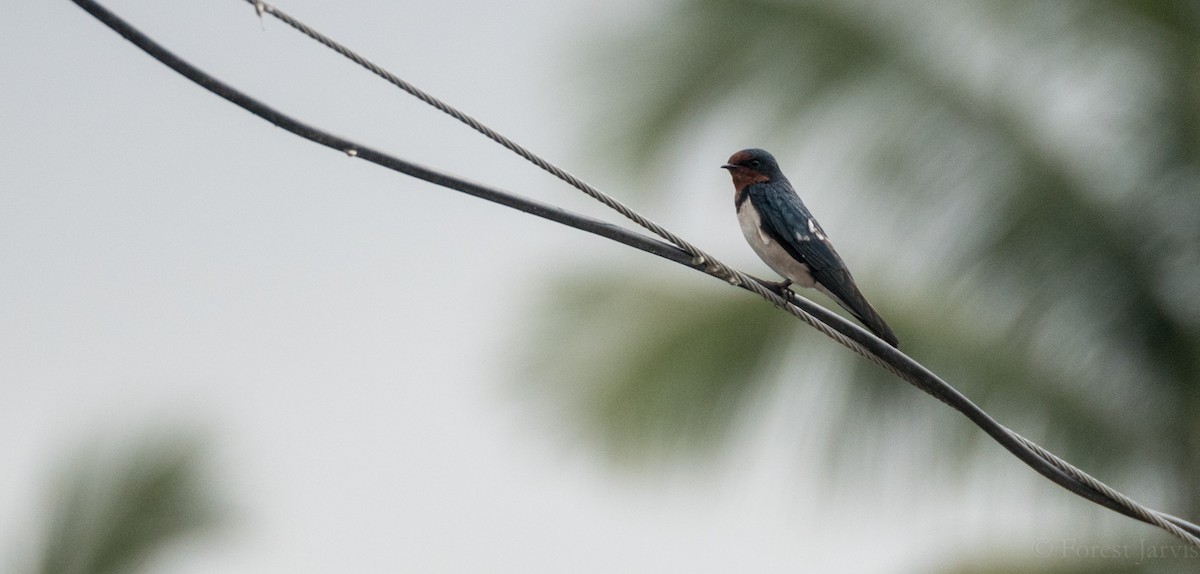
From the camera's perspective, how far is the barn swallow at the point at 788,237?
3.22 meters

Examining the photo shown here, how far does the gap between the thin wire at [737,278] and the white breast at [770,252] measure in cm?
35

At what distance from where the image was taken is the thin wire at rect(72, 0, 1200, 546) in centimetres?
212

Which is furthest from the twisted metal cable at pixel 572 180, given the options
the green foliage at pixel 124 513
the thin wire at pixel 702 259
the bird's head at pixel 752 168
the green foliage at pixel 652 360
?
the green foliage at pixel 124 513

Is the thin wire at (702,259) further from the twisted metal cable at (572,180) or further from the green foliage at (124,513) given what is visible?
the green foliage at (124,513)

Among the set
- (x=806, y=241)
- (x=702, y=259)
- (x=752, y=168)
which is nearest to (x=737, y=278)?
(x=702, y=259)

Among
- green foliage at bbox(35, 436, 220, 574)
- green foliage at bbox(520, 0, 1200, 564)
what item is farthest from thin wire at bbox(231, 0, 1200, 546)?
green foliage at bbox(35, 436, 220, 574)

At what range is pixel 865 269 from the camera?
16.8 ft

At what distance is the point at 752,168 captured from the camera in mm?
3672

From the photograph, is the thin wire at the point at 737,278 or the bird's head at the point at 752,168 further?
the bird's head at the point at 752,168

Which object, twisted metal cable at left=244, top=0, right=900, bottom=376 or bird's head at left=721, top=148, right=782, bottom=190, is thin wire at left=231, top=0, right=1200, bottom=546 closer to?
twisted metal cable at left=244, top=0, right=900, bottom=376

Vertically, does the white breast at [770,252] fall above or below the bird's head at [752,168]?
below

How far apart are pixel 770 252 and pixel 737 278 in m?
0.76

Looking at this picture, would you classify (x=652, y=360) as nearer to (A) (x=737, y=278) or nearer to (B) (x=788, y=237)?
(B) (x=788, y=237)

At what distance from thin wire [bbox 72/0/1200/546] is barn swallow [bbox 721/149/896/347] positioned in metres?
0.29
